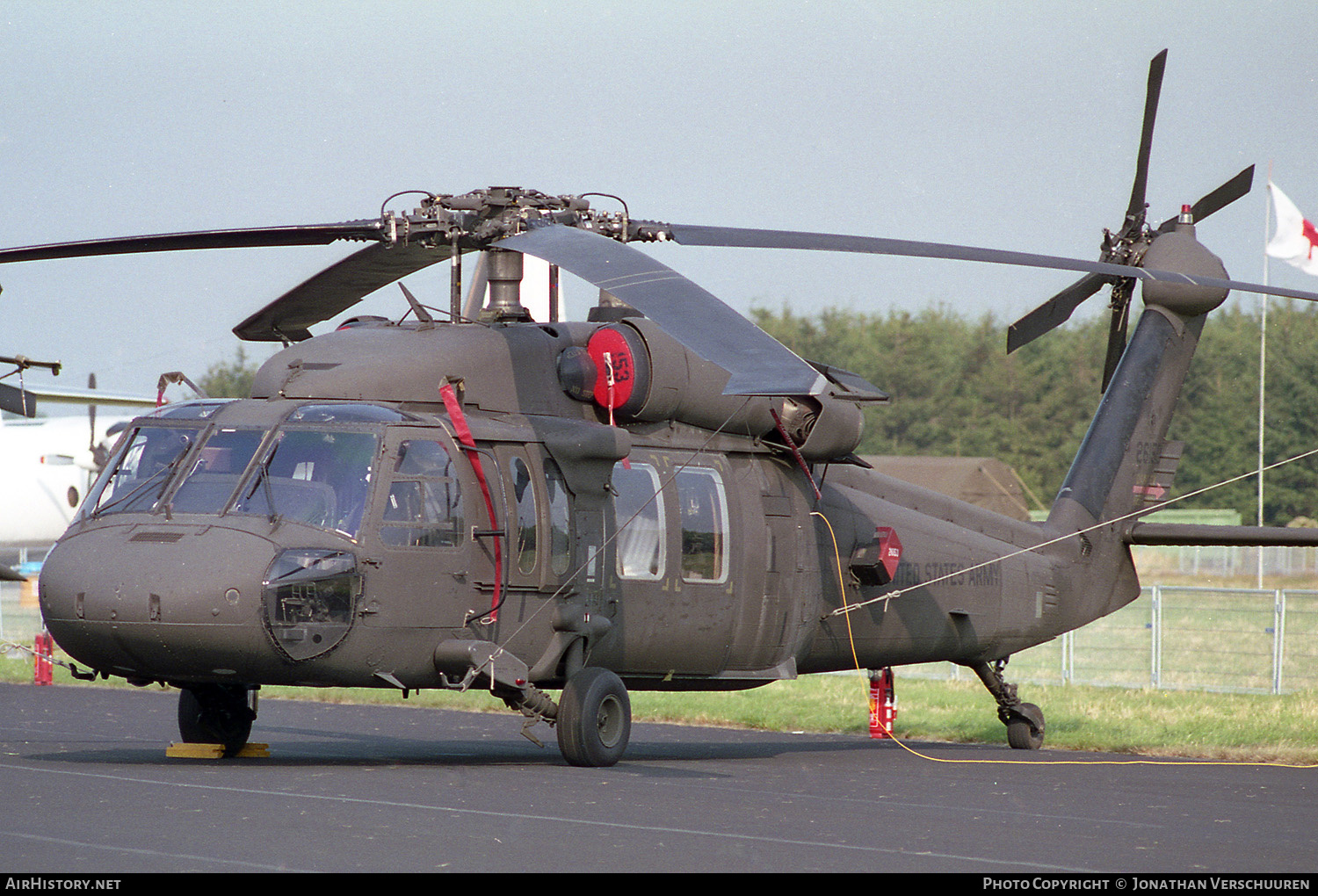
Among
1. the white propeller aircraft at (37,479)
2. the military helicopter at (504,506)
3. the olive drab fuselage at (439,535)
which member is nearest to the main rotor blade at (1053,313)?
the military helicopter at (504,506)

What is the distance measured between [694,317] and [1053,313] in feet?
26.1

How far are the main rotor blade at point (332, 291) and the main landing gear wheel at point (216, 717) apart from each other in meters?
2.94

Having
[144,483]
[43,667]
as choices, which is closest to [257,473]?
[144,483]

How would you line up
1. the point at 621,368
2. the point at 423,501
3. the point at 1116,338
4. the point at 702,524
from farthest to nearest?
the point at 1116,338 < the point at 702,524 < the point at 621,368 < the point at 423,501

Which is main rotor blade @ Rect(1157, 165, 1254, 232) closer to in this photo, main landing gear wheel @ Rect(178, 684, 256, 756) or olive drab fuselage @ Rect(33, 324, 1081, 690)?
olive drab fuselage @ Rect(33, 324, 1081, 690)

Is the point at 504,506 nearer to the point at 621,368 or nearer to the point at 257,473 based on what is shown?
Answer: the point at 621,368

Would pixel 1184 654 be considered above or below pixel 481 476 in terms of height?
below

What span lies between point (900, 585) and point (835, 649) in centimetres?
92

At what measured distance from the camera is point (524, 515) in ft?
37.6

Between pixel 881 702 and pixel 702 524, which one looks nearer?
pixel 702 524

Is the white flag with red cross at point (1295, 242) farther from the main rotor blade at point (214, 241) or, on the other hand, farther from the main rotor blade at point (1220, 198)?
the main rotor blade at point (214, 241)

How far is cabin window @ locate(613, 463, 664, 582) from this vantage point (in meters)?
12.1
